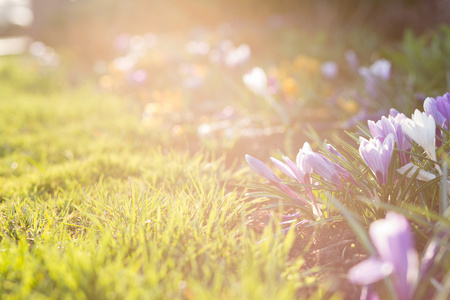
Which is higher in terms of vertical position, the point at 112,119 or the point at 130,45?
the point at 130,45

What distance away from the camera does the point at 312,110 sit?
328 centimetres

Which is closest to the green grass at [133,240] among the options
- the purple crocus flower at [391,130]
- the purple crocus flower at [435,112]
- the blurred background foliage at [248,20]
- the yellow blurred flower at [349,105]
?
the purple crocus flower at [391,130]

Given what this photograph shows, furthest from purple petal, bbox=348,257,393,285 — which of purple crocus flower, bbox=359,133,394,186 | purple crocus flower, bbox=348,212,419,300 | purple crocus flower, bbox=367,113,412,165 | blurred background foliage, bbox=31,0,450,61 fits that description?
blurred background foliage, bbox=31,0,450,61

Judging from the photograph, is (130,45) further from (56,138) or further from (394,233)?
(394,233)

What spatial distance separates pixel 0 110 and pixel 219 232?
3.34 meters

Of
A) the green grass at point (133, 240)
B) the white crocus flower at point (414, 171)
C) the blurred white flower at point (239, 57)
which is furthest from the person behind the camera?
the blurred white flower at point (239, 57)

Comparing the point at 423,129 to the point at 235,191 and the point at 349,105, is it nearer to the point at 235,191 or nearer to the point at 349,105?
the point at 235,191

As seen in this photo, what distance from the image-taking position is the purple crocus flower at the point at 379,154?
43.3 inches

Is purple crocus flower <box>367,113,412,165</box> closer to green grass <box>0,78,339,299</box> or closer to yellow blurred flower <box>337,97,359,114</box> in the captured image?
green grass <box>0,78,339,299</box>

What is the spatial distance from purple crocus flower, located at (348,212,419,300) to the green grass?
8.4 inches

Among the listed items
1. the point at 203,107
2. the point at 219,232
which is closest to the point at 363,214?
the point at 219,232

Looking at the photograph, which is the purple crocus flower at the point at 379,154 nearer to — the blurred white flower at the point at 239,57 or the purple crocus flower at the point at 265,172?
the purple crocus flower at the point at 265,172

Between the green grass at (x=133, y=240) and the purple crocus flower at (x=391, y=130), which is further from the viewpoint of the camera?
the purple crocus flower at (x=391, y=130)

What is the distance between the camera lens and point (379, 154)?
1103 millimetres
